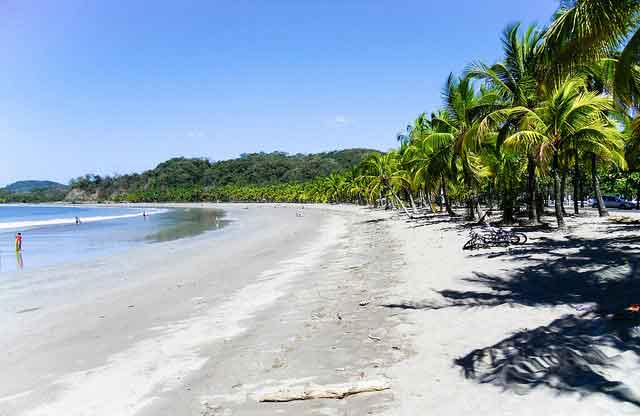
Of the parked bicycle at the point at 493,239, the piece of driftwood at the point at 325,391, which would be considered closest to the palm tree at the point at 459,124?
the parked bicycle at the point at 493,239

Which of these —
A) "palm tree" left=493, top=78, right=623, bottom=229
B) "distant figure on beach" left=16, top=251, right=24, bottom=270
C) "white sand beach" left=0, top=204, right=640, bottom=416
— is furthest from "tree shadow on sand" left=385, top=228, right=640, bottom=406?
"distant figure on beach" left=16, top=251, right=24, bottom=270

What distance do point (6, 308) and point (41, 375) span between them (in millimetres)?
6249

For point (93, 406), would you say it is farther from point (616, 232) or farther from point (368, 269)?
point (616, 232)

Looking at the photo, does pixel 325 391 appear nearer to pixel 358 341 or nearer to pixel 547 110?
pixel 358 341

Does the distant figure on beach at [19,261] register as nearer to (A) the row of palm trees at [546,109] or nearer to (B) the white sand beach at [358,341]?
(B) the white sand beach at [358,341]

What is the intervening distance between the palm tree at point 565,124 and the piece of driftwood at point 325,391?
11795mm

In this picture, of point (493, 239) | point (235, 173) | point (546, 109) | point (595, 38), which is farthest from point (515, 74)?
point (235, 173)

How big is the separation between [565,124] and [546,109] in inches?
31.0

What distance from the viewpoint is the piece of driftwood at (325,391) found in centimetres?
502

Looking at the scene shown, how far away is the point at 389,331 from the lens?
7090mm

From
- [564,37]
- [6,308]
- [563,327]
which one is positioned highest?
[564,37]

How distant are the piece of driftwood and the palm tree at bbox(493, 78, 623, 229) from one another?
1180cm

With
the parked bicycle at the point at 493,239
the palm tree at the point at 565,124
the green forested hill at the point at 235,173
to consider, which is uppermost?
the green forested hill at the point at 235,173

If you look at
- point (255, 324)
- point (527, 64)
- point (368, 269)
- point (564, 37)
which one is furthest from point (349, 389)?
point (527, 64)
